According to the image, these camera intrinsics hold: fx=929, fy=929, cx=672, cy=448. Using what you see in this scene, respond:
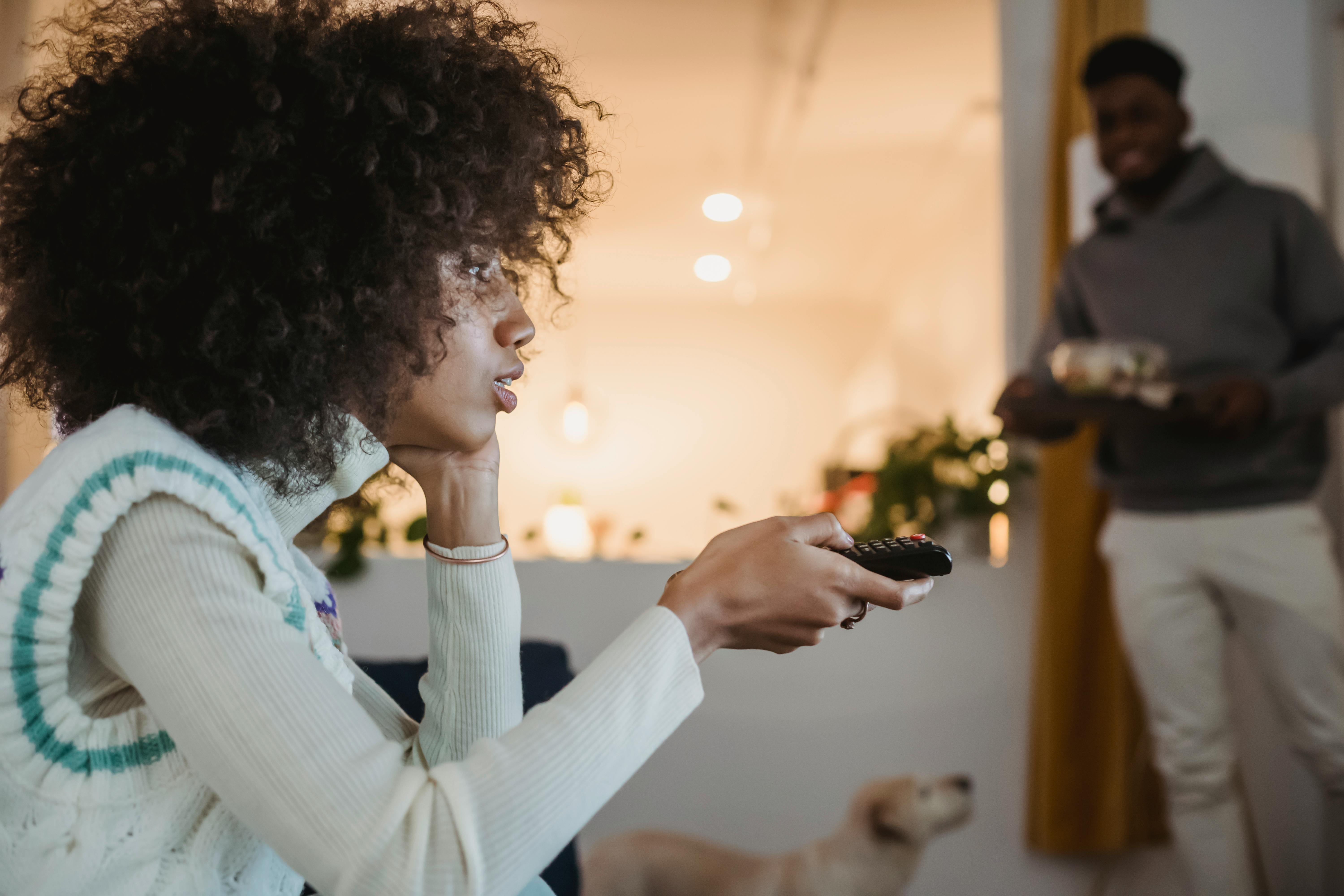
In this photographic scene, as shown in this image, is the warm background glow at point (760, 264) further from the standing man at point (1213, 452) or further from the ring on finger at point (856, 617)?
the standing man at point (1213, 452)

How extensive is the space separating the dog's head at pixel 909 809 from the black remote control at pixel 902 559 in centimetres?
112

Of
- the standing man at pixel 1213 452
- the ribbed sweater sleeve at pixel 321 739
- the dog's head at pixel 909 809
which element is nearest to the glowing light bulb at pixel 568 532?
the dog's head at pixel 909 809

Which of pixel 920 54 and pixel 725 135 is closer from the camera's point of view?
pixel 920 54

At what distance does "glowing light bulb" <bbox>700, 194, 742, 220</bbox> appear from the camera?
3604mm

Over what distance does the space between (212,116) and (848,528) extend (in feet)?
6.33

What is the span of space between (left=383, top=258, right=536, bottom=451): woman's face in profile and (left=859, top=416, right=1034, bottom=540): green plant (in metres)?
1.56

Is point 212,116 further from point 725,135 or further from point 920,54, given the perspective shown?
point 725,135

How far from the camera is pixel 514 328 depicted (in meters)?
0.71

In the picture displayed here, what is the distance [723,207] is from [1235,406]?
96.6 inches

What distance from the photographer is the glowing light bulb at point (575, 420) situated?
5414 millimetres

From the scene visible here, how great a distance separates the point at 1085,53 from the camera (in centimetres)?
209

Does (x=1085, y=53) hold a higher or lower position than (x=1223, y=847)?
higher

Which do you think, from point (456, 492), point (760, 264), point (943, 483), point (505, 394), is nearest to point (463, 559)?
point (456, 492)

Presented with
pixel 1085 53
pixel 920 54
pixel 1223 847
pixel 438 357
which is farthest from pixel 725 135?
pixel 438 357
